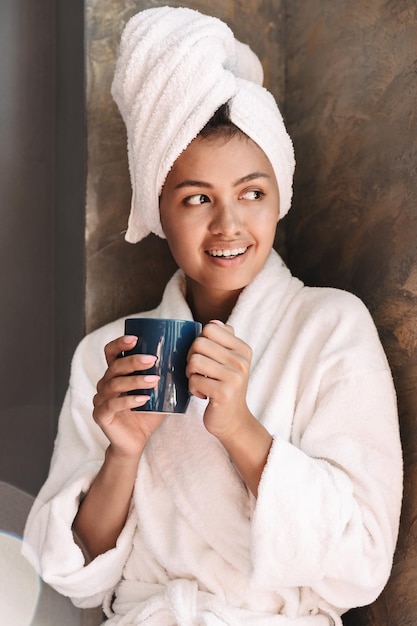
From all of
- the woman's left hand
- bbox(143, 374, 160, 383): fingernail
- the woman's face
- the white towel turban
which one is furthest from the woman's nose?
bbox(143, 374, 160, 383): fingernail

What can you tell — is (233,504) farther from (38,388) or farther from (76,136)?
(76,136)

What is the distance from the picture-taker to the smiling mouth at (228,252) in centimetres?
120

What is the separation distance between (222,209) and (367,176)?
28cm

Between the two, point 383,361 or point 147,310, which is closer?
point 383,361

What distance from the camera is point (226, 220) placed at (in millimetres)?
1168

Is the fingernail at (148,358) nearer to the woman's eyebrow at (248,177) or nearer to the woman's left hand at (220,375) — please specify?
the woman's left hand at (220,375)

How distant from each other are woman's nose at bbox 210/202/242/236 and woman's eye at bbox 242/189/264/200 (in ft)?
0.11

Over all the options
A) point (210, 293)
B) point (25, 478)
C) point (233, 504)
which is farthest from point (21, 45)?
point (233, 504)

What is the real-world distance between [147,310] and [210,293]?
219 mm

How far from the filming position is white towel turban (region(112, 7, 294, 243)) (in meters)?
1.17

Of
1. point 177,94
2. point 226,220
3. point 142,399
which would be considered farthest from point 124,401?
point 177,94

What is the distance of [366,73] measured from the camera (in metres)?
1.30


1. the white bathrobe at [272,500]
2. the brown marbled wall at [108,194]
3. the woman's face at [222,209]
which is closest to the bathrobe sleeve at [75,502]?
the white bathrobe at [272,500]

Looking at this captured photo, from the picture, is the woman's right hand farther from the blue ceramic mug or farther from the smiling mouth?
the smiling mouth
